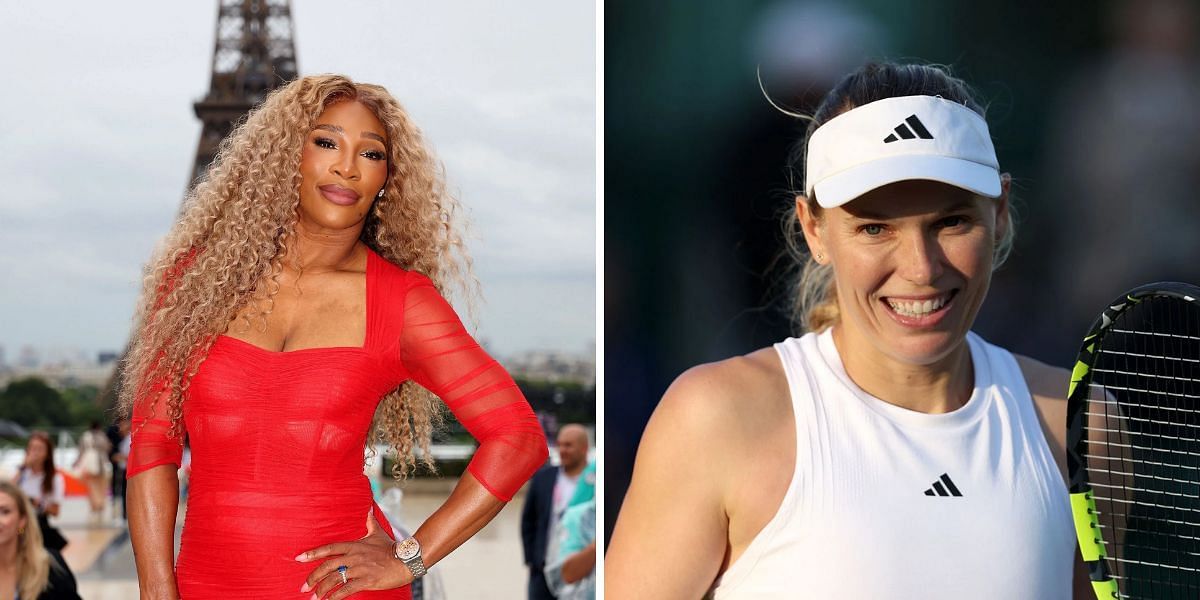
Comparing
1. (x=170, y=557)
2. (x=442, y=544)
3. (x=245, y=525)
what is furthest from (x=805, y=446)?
(x=170, y=557)

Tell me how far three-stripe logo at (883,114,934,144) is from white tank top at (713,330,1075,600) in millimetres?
360

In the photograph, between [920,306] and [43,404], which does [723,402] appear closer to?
[920,306]

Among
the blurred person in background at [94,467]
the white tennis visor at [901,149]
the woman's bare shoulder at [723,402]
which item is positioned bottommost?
the blurred person in background at [94,467]

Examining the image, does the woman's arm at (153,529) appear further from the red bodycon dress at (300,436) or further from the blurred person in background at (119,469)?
the blurred person in background at (119,469)

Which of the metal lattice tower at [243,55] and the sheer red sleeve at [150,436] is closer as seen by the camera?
the sheer red sleeve at [150,436]

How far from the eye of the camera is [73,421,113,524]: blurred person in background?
37.9 ft

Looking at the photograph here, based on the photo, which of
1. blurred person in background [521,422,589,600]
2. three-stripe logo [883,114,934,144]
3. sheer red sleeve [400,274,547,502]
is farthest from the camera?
blurred person in background [521,422,589,600]

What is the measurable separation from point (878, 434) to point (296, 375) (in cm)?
89

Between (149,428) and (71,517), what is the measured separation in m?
11.5

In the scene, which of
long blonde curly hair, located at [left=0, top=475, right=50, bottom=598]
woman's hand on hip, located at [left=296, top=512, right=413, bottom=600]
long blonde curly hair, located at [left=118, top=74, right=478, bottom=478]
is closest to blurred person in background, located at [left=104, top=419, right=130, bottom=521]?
long blonde curly hair, located at [left=0, top=475, right=50, bottom=598]

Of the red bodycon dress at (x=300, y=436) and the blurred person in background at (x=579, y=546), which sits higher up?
the red bodycon dress at (x=300, y=436)

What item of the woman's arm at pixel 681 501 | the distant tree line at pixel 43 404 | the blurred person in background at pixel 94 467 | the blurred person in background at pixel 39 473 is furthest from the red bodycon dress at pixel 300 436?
the distant tree line at pixel 43 404

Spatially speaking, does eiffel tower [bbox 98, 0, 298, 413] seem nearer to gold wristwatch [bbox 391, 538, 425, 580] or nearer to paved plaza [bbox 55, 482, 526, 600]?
paved plaza [bbox 55, 482, 526, 600]

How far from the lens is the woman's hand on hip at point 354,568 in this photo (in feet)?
6.08
